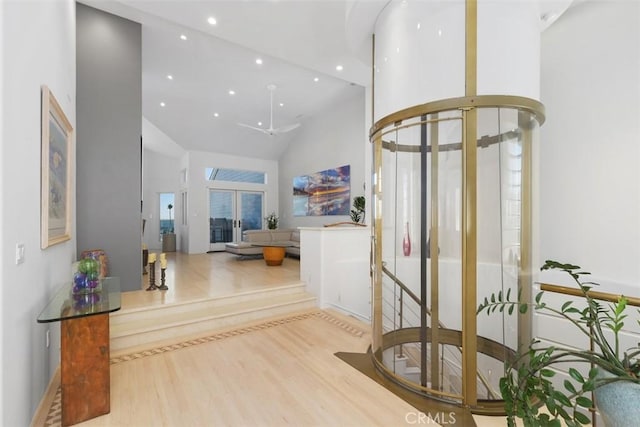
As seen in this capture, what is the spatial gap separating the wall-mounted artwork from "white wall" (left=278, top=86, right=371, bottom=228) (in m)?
0.15

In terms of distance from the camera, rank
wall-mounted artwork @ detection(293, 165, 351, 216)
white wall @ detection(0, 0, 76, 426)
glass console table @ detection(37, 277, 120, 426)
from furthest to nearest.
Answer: wall-mounted artwork @ detection(293, 165, 351, 216), glass console table @ detection(37, 277, 120, 426), white wall @ detection(0, 0, 76, 426)

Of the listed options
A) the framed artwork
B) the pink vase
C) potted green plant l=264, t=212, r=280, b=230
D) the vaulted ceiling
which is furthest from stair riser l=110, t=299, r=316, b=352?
potted green plant l=264, t=212, r=280, b=230

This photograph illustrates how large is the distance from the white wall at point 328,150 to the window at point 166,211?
3860mm

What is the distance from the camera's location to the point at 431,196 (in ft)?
7.72

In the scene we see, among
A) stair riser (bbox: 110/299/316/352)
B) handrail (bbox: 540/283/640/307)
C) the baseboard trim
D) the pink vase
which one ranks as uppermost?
the pink vase

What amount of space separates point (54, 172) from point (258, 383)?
8.00 feet

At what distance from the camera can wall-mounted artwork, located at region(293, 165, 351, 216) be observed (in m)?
7.36

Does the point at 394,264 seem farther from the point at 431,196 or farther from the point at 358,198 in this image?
the point at 358,198

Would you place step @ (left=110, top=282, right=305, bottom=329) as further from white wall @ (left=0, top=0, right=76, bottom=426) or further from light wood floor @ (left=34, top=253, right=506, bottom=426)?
white wall @ (left=0, top=0, right=76, bottom=426)

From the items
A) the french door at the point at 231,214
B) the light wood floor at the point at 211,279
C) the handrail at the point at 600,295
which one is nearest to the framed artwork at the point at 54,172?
the light wood floor at the point at 211,279

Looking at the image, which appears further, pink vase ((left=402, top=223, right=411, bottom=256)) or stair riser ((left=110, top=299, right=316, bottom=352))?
stair riser ((left=110, top=299, right=316, bottom=352))

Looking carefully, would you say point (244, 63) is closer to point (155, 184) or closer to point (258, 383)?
point (258, 383)

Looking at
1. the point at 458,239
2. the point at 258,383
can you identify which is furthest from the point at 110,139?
the point at 458,239

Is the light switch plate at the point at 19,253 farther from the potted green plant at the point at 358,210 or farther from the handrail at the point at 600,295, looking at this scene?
the potted green plant at the point at 358,210
